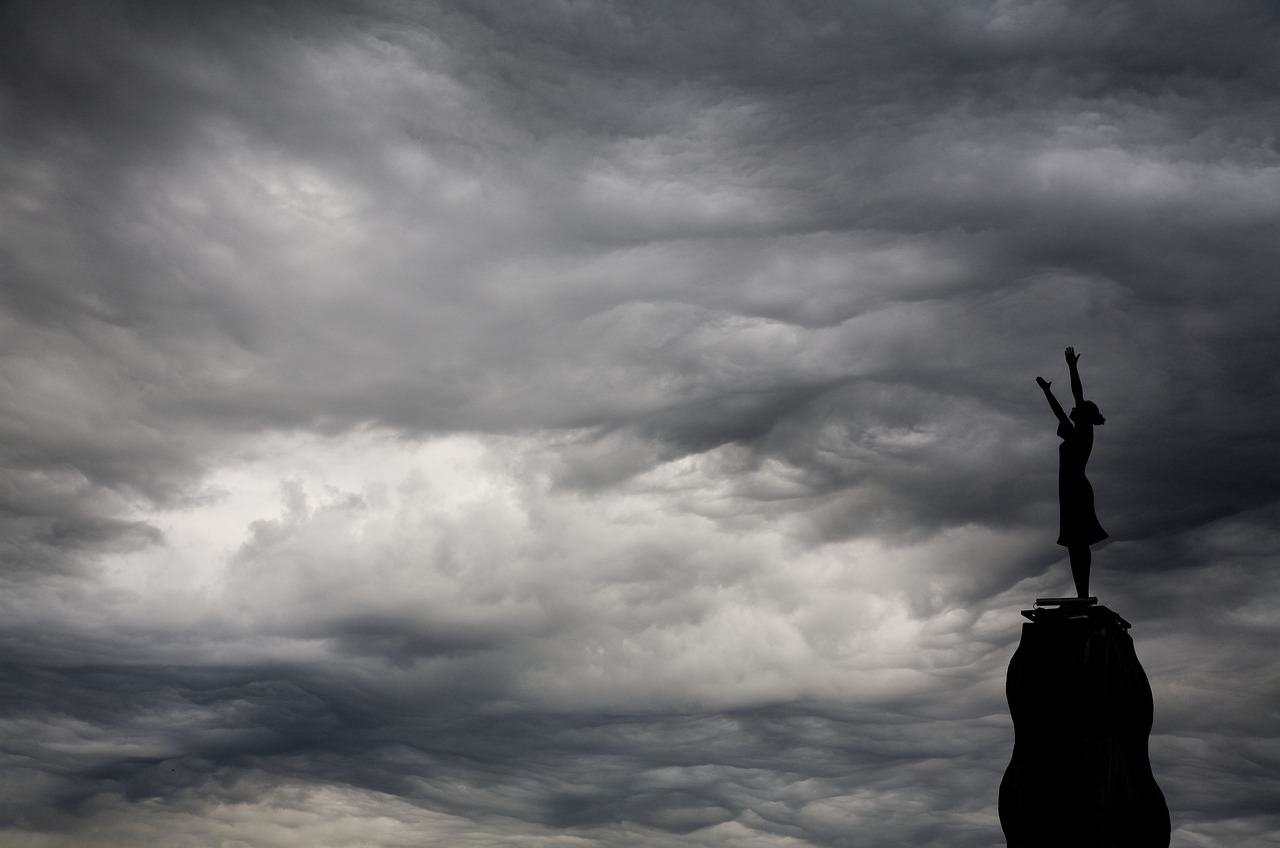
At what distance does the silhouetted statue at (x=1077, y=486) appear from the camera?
42.1 m

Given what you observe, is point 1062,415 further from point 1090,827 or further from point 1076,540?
point 1090,827

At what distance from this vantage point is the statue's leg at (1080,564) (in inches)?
1654

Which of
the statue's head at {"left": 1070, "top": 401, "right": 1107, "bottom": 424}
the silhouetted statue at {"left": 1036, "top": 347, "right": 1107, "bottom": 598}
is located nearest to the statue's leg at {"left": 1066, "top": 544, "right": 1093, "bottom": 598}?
the silhouetted statue at {"left": 1036, "top": 347, "right": 1107, "bottom": 598}

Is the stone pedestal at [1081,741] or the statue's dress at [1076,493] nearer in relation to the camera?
the stone pedestal at [1081,741]

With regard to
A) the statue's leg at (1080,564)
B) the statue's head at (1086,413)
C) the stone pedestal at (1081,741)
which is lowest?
the stone pedestal at (1081,741)

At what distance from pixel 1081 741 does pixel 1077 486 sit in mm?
8082

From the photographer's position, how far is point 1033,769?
1607 inches

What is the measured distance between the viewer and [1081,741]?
131 feet

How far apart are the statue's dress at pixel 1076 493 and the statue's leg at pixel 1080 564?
6.0 inches

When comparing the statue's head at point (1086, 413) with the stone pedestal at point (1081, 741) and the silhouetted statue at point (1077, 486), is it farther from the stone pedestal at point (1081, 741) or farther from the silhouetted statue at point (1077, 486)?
the stone pedestal at point (1081, 741)

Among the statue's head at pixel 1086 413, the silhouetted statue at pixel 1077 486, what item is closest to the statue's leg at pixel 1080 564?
the silhouetted statue at pixel 1077 486

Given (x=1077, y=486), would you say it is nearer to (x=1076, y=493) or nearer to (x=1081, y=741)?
(x=1076, y=493)

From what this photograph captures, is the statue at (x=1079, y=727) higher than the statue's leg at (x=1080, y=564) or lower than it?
lower

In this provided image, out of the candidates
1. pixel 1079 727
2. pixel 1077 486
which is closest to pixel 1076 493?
pixel 1077 486
